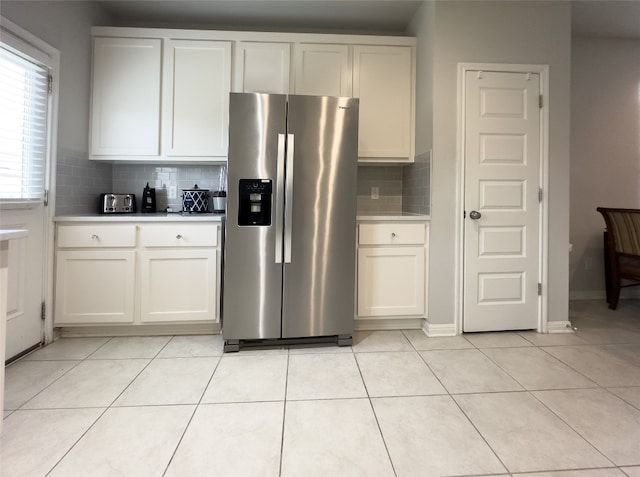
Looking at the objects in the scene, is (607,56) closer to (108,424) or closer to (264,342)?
(264,342)

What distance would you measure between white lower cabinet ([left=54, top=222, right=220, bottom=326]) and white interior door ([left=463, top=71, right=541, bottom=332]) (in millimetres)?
1967

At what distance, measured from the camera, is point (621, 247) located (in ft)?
10.3

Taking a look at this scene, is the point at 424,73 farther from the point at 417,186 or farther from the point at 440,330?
the point at 440,330

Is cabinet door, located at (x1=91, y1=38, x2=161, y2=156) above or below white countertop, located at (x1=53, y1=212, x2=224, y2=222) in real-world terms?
above

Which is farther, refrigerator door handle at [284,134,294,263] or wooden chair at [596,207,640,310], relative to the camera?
wooden chair at [596,207,640,310]

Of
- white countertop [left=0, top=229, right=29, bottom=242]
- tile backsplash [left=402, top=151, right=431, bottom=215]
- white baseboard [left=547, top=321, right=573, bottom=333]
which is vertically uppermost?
tile backsplash [left=402, top=151, right=431, bottom=215]

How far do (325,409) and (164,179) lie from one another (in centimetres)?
248

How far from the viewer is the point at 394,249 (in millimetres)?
2580

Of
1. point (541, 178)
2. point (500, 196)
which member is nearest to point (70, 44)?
point (500, 196)

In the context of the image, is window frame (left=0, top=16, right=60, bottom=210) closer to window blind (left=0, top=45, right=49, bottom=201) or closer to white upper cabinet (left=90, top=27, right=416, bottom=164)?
window blind (left=0, top=45, right=49, bottom=201)

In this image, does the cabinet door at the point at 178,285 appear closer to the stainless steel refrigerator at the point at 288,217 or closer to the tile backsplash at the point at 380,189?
the stainless steel refrigerator at the point at 288,217

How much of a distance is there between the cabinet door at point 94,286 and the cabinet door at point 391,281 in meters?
1.70

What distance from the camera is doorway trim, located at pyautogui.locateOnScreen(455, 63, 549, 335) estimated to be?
254cm

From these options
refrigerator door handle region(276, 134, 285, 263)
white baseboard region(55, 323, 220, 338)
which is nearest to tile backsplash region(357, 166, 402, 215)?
refrigerator door handle region(276, 134, 285, 263)
